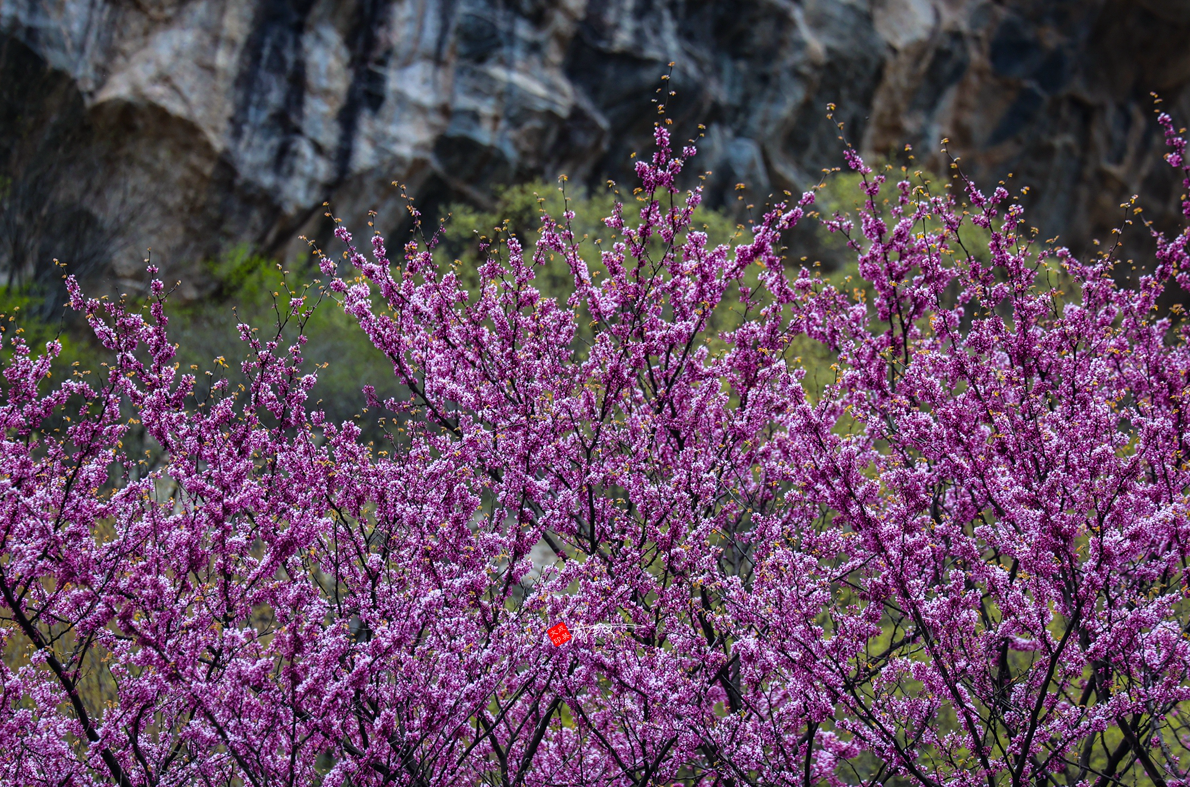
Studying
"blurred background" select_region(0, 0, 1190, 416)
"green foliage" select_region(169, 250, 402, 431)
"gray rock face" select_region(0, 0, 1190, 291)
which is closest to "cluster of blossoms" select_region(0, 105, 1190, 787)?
"green foliage" select_region(169, 250, 402, 431)

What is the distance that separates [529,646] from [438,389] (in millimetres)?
2415

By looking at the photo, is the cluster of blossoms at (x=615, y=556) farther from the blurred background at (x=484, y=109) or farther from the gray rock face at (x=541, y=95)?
the gray rock face at (x=541, y=95)

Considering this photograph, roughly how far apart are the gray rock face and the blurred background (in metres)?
0.06

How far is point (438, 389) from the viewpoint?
6.79 meters

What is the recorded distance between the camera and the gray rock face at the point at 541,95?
68.8 feet

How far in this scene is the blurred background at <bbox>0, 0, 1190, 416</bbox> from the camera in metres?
19.9

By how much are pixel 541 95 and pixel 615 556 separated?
68.8ft

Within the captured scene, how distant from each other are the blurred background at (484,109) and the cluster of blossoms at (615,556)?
14.0m

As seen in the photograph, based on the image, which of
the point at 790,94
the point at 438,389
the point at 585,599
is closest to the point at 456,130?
the point at 790,94

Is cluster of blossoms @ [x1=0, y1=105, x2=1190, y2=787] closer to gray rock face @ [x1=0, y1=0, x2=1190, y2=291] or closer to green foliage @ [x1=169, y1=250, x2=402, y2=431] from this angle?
green foliage @ [x1=169, y1=250, x2=402, y2=431]

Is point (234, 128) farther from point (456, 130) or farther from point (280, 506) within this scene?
point (280, 506)

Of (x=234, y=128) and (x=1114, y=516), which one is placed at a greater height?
(x=234, y=128)

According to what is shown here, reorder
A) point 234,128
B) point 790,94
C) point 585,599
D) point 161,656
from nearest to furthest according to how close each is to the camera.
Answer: point 161,656
point 585,599
point 234,128
point 790,94

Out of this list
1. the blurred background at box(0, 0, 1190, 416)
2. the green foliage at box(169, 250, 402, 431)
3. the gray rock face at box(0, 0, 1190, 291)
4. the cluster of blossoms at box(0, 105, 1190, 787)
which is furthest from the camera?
the gray rock face at box(0, 0, 1190, 291)
